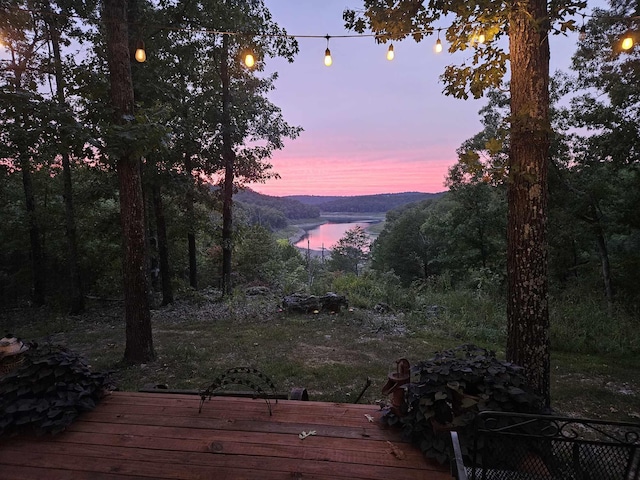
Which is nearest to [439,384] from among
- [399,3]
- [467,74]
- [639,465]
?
[639,465]

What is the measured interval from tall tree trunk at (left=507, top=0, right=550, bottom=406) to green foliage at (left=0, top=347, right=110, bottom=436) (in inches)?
137

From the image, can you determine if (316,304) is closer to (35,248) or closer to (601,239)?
(601,239)

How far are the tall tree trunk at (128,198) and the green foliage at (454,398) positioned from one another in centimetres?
420

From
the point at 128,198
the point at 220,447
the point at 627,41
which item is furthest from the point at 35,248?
the point at 627,41

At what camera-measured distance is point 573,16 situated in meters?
2.90

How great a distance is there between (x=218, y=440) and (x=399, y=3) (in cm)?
406

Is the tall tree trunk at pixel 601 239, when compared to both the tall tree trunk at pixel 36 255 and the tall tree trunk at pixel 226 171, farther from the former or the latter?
the tall tree trunk at pixel 36 255

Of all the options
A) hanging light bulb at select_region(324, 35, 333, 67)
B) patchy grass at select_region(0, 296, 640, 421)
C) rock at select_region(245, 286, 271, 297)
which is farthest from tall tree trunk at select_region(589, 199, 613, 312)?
rock at select_region(245, 286, 271, 297)

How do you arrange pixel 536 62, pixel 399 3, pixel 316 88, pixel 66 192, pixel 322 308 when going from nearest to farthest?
1. pixel 536 62
2. pixel 399 3
3. pixel 322 308
4. pixel 66 192
5. pixel 316 88

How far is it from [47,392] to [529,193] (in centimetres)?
406

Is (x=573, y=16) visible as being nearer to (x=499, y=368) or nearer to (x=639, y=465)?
(x=499, y=368)

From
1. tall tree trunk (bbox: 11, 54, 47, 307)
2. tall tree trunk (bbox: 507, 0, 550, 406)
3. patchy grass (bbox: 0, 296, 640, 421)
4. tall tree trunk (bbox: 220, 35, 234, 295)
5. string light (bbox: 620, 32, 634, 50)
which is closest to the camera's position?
tall tree trunk (bbox: 507, 0, 550, 406)

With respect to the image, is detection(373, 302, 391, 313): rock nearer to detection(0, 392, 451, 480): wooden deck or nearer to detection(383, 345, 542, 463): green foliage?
detection(0, 392, 451, 480): wooden deck

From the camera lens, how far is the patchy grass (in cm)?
454
